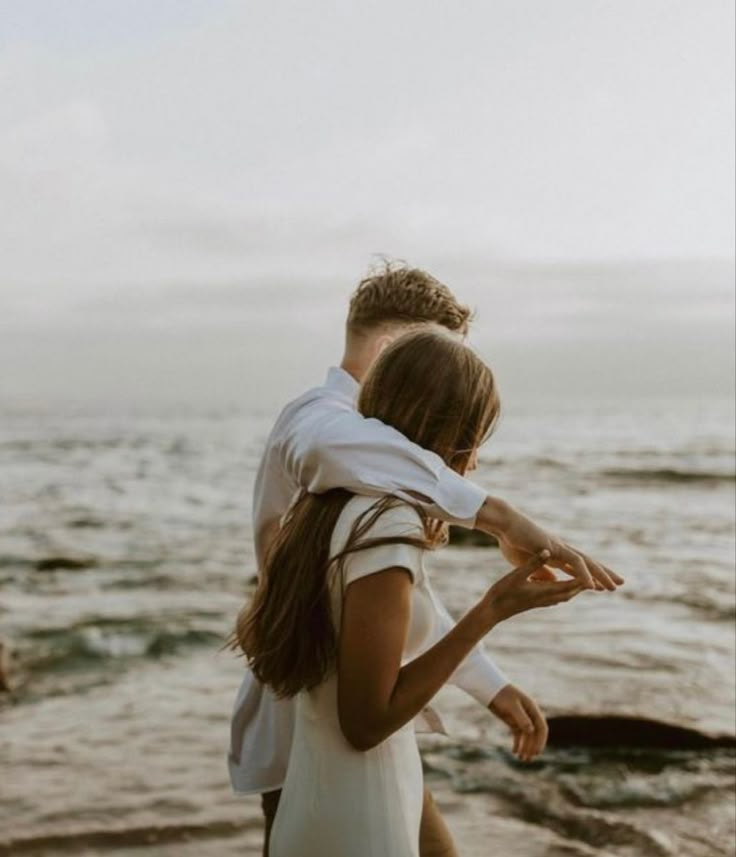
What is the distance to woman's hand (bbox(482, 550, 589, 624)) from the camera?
7.75ft

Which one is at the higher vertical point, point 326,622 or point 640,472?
point 326,622

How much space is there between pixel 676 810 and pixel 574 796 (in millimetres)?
503

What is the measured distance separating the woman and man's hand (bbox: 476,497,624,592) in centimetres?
6

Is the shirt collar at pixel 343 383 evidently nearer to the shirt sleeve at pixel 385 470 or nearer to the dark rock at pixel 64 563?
the shirt sleeve at pixel 385 470

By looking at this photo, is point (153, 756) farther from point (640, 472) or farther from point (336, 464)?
point (640, 472)

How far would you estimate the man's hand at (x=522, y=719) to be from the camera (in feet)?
9.43

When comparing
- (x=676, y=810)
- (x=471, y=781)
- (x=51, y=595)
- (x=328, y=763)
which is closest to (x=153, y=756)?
(x=471, y=781)

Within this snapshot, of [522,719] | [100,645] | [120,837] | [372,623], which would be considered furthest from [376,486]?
[100,645]

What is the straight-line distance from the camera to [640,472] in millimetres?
35031

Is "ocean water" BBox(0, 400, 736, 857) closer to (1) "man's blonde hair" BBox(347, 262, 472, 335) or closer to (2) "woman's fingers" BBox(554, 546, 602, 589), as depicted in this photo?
(1) "man's blonde hair" BBox(347, 262, 472, 335)

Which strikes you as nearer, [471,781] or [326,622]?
[326,622]

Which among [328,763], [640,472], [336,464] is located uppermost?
[336,464]

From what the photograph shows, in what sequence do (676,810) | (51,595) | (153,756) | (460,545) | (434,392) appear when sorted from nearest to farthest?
1. (434,392)
2. (676,810)
3. (153,756)
4. (51,595)
5. (460,545)

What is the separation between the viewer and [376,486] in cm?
239
